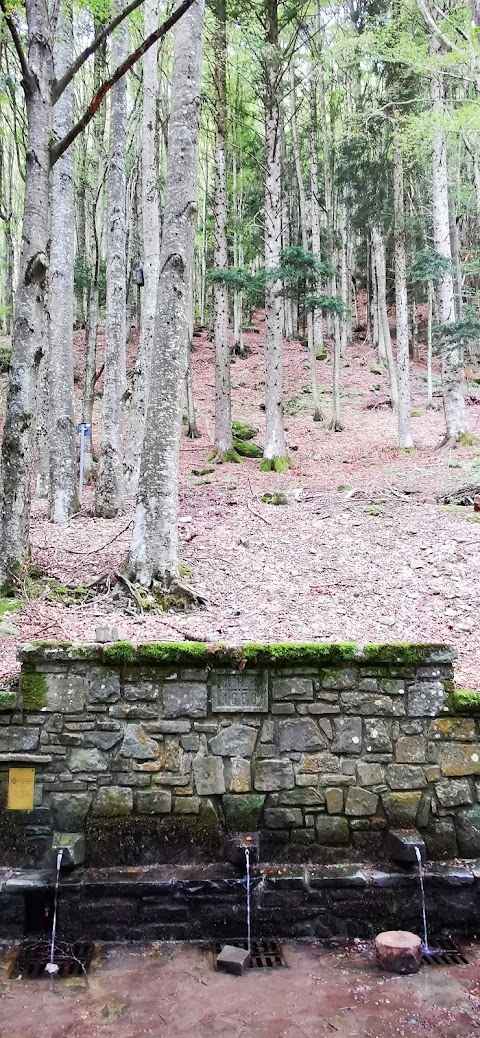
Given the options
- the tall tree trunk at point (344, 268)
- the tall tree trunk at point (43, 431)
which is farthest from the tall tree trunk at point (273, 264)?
the tall tree trunk at point (344, 268)

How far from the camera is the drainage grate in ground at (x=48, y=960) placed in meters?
3.45

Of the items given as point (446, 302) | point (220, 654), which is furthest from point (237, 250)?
point (220, 654)

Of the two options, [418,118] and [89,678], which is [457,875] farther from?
Result: [418,118]

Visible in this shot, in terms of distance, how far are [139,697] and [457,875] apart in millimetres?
2301

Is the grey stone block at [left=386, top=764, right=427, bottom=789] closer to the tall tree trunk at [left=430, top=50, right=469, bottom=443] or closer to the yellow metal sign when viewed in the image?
the yellow metal sign

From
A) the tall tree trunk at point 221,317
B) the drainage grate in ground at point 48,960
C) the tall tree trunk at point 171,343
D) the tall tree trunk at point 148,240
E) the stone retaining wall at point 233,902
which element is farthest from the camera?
the tall tree trunk at point 221,317

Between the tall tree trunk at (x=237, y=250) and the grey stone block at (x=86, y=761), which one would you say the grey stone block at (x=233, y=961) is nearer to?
the grey stone block at (x=86, y=761)

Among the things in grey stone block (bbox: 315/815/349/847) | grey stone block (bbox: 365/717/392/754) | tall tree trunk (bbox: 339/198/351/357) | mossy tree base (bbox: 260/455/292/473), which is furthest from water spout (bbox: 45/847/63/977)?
tall tree trunk (bbox: 339/198/351/357)

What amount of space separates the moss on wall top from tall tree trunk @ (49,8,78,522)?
527cm

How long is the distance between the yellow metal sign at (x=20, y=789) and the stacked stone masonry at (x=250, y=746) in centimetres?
5

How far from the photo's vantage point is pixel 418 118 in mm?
12734

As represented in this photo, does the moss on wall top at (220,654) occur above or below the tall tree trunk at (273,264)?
below

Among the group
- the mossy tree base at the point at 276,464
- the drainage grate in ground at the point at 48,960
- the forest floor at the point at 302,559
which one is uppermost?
the mossy tree base at the point at 276,464

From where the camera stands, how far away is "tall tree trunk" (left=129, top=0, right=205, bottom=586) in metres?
6.02
